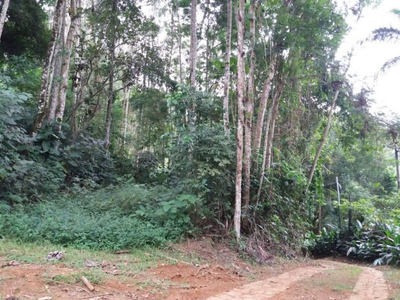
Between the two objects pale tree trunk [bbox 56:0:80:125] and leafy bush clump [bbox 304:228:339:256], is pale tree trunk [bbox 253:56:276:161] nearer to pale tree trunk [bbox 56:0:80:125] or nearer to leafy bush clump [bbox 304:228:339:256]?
leafy bush clump [bbox 304:228:339:256]

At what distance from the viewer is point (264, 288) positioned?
4656 millimetres

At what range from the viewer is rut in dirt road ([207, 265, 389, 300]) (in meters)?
4.16

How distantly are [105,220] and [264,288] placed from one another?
3226mm

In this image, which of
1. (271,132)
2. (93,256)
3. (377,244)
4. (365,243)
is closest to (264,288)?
(93,256)

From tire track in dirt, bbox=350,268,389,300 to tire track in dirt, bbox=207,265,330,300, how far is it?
36.8 inches

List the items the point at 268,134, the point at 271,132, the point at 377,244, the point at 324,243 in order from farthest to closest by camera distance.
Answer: the point at 324,243
the point at 377,244
the point at 268,134
the point at 271,132

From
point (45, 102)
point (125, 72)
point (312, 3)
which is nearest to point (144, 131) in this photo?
point (125, 72)

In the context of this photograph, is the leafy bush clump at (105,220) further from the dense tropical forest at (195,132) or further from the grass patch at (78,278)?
the grass patch at (78,278)

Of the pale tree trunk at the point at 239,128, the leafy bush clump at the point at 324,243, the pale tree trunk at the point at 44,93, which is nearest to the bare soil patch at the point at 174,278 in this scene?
the pale tree trunk at the point at 239,128

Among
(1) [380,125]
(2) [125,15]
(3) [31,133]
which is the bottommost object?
(3) [31,133]

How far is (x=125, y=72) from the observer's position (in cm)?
1321

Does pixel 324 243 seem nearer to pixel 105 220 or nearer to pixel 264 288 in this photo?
pixel 264 288

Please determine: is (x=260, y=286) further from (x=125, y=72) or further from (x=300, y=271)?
(x=125, y=72)

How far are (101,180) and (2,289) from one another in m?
8.09
